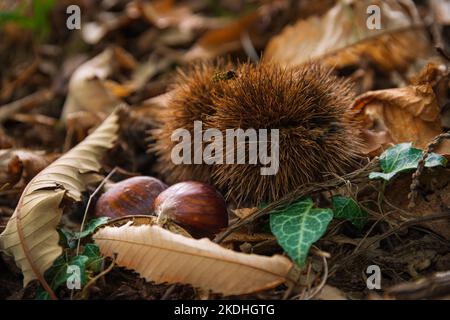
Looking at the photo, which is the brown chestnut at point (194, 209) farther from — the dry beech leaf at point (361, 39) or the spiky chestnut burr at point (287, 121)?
the dry beech leaf at point (361, 39)

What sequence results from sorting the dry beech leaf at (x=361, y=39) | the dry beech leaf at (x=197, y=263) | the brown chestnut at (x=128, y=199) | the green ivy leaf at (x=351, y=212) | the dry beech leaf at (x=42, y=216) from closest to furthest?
the dry beech leaf at (x=197, y=263), the dry beech leaf at (x=42, y=216), the green ivy leaf at (x=351, y=212), the brown chestnut at (x=128, y=199), the dry beech leaf at (x=361, y=39)

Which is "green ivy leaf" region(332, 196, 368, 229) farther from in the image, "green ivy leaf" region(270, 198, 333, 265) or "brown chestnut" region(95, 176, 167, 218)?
"brown chestnut" region(95, 176, 167, 218)

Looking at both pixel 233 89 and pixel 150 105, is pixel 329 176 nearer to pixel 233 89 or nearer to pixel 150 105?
pixel 233 89


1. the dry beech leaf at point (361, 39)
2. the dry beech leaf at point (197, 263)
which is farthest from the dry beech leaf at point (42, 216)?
the dry beech leaf at point (361, 39)

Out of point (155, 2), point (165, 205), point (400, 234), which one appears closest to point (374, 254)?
point (400, 234)

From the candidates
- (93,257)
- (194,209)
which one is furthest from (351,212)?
(93,257)
